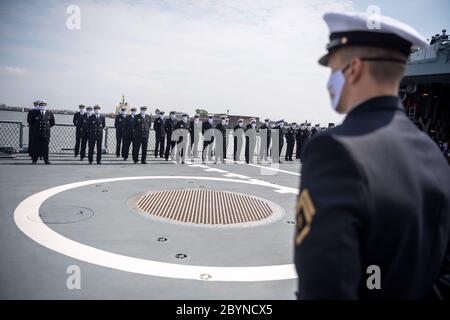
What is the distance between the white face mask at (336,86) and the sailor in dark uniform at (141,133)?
1113cm

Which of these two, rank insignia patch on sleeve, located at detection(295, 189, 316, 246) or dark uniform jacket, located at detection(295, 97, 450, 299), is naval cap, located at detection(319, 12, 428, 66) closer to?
dark uniform jacket, located at detection(295, 97, 450, 299)

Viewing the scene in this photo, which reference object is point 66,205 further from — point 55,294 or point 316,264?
point 316,264

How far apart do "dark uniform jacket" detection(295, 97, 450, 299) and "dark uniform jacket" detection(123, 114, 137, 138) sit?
39.2 feet

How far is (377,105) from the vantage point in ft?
3.87

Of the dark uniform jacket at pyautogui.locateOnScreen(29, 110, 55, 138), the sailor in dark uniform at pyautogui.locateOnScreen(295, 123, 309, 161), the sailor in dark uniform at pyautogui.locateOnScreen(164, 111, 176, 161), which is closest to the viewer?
the dark uniform jacket at pyautogui.locateOnScreen(29, 110, 55, 138)

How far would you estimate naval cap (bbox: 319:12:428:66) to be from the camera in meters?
1.20

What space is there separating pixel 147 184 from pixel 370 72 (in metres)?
7.28

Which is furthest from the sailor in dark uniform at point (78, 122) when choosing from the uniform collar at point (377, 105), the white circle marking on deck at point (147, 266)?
the uniform collar at point (377, 105)

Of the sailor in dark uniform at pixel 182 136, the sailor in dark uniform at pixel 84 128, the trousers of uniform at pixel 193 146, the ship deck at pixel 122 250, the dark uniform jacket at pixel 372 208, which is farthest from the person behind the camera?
the trousers of uniform at pixel 193 146

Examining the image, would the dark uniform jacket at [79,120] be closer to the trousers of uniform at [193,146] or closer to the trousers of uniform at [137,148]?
A: the trousers of uniform at [137,148]

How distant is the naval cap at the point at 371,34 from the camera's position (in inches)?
47.1

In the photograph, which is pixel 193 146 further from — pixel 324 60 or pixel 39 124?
pixel 324 60

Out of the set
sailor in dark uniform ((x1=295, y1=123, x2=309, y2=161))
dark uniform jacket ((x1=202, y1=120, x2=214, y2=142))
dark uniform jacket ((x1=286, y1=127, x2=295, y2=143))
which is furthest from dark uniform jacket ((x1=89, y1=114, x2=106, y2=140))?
sailor in dark uniform ((x1=295, y1=123, x2=309, y2=161))

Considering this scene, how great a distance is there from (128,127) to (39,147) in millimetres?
3276
